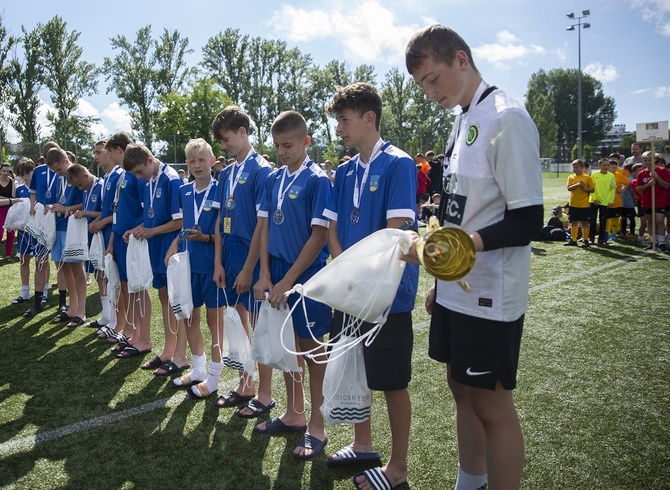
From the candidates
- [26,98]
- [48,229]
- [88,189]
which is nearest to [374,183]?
[88,189]

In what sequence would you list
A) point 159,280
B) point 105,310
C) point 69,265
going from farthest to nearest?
point 69,265 → point 105,310 → point 159,280

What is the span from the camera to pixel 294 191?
3268 millimetres

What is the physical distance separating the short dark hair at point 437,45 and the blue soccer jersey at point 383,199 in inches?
25.7

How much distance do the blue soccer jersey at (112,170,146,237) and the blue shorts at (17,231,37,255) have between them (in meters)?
2.85

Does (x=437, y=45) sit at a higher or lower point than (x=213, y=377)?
higher

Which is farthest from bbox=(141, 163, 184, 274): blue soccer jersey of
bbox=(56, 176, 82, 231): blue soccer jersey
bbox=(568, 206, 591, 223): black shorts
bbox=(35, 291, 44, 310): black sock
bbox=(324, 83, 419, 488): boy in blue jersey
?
bbox=(568, 206, 591, 223): black shorts

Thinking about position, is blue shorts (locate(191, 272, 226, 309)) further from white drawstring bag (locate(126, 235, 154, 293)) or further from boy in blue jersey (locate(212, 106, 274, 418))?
white drawstring bag (locate(126, 235, 154, 293))

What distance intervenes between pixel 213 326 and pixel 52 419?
1.37 m

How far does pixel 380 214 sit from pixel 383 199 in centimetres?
8

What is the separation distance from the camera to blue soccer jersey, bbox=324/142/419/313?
260 centimetres

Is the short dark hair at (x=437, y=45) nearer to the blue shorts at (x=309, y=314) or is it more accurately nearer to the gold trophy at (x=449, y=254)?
the gold trophy at (x=449, y=254)

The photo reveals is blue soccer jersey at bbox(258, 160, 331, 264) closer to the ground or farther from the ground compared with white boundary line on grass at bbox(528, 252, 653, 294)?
farther from the ground

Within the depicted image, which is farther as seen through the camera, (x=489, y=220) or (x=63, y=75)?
(x=63, y=75)

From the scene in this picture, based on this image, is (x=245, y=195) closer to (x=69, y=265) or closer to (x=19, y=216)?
(x=69, y=265)
